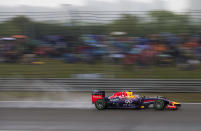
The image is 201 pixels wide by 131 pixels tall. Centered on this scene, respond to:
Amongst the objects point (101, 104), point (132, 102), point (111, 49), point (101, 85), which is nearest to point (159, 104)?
point (132, 102)

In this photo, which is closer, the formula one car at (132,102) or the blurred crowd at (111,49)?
the formula one car at (132,102)

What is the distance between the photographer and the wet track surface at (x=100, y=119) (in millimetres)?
5594

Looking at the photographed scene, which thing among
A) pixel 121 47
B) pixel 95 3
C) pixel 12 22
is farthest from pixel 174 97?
pixel 12 22

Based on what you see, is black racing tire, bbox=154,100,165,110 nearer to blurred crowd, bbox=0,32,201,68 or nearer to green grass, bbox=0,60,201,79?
green grass, bbox=0,60,201,79

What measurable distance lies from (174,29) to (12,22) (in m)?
6.68

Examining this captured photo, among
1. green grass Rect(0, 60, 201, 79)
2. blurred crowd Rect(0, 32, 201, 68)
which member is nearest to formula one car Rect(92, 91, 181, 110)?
green grass Rect(0, 60, 201, 79)

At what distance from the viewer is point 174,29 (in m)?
12.1

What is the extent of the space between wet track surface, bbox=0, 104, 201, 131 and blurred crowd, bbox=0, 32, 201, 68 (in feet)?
14.4

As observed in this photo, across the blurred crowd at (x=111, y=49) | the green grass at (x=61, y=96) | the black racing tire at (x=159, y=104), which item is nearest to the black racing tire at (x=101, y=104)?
the black racing tire at (x=159, y=104)

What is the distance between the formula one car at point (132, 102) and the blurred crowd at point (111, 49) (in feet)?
14.7

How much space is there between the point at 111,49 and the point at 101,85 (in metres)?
1.67

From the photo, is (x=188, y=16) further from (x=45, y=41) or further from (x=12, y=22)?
(x=12, y=22)

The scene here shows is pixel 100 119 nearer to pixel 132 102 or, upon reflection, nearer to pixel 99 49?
pixel 132 102

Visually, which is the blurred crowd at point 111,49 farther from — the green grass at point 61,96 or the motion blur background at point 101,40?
the green grass at point 61,96
